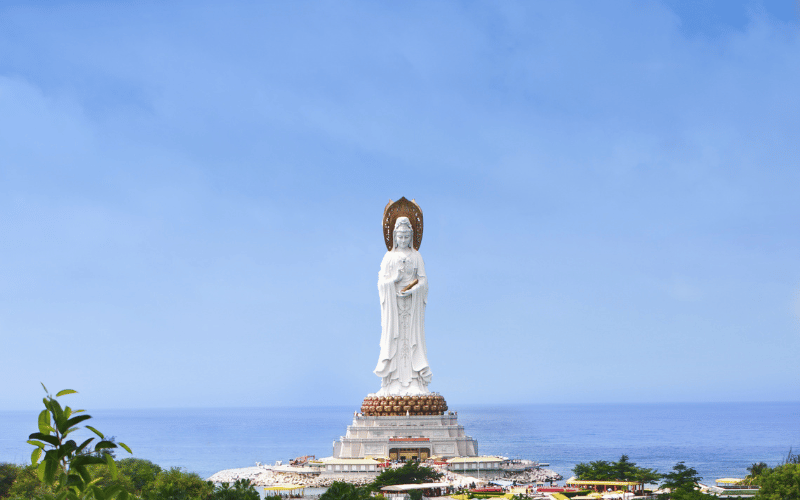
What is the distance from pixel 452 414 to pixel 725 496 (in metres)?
11.8

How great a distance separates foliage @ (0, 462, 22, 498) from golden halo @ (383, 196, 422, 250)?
16.3m

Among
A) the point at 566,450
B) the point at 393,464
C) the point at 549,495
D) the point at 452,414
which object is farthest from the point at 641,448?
the point at 549,495

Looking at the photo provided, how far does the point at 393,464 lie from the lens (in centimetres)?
2880

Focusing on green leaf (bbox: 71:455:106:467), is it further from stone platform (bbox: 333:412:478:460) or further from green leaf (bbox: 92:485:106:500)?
stone platform (bbox: 333:412:478:460)

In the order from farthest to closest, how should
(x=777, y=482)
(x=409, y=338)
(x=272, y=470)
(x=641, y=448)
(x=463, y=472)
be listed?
(x=641, y=448) → (x=409, y=338) → (x=272, y=470) → (x=463, y=472) → (x=777, y=482)

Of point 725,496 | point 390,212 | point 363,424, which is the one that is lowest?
point 725,496

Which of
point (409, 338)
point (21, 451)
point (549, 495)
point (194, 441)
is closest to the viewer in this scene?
point (549, 495)

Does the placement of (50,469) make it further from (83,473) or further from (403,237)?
(403,237)

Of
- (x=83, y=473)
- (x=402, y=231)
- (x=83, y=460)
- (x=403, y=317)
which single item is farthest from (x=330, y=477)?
(x=83, y=460)

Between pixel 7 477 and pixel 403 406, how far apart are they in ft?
46.2

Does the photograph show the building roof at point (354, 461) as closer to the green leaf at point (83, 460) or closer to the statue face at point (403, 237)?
the statue face at point (403, 237)

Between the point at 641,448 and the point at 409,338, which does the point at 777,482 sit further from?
the point at 641,448

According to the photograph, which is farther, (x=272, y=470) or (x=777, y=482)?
(x=272, y=470)

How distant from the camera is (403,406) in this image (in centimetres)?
3212
